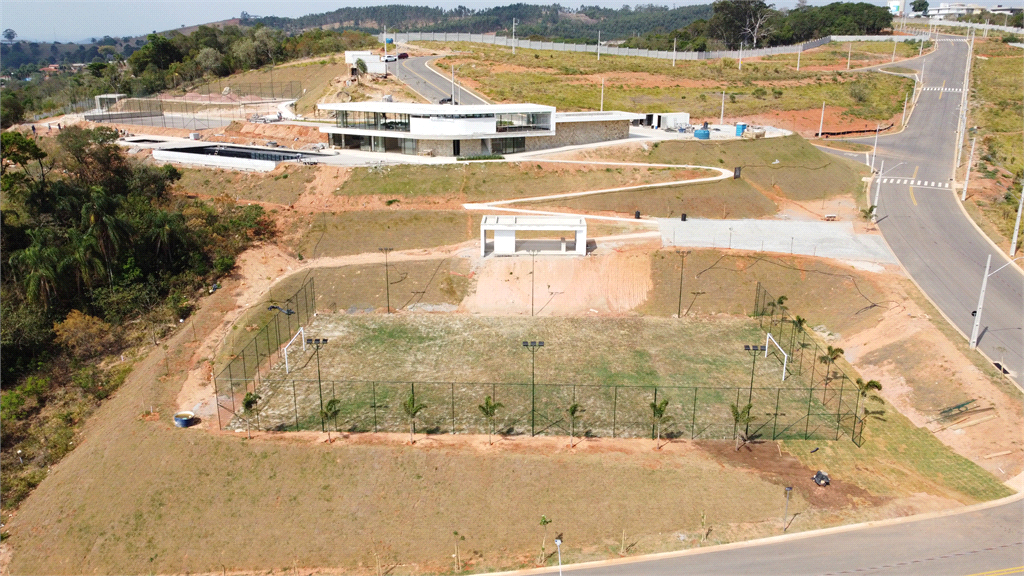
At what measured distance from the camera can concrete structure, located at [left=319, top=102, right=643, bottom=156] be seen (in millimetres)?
71062

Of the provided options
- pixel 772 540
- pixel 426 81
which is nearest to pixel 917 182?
pixel 772 540

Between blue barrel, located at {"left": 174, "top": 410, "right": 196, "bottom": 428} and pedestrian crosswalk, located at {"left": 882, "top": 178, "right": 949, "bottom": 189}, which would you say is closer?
blue barrel, located at {"left": 174, "top": 410, "right": 196, "bottom": 428}

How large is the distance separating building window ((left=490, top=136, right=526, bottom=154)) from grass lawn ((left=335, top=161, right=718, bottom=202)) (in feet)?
14.0

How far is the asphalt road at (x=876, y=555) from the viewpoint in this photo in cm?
2666

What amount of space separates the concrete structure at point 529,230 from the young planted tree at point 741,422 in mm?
22448

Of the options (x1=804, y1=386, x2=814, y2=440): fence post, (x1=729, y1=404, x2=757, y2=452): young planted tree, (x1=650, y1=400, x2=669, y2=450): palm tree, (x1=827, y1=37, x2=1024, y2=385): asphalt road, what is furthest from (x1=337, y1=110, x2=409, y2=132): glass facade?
(x1=729, y1=404, x2=757, y2=452): young planted tree

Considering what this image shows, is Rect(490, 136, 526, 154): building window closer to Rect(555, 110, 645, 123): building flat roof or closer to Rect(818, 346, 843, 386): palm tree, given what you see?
Rect(555, 110, 645, 123): building flat roof

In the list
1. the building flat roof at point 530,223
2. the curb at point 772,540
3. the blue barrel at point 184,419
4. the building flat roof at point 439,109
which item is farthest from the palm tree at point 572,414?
the building flat roof at point 439,109

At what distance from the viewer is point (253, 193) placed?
66.3m

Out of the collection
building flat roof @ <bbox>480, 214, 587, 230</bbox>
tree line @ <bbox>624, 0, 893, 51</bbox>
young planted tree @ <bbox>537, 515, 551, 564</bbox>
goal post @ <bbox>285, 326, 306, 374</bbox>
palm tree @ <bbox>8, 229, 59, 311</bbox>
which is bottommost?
young planted tree @ <bbox>537, 515, 551, 564</bbox>

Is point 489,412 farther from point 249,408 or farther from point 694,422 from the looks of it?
point 249,408

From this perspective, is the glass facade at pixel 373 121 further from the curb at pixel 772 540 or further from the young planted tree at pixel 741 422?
the curb at pixel 772 540

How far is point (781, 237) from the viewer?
58188 mm

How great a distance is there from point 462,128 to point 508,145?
5.32 meters
